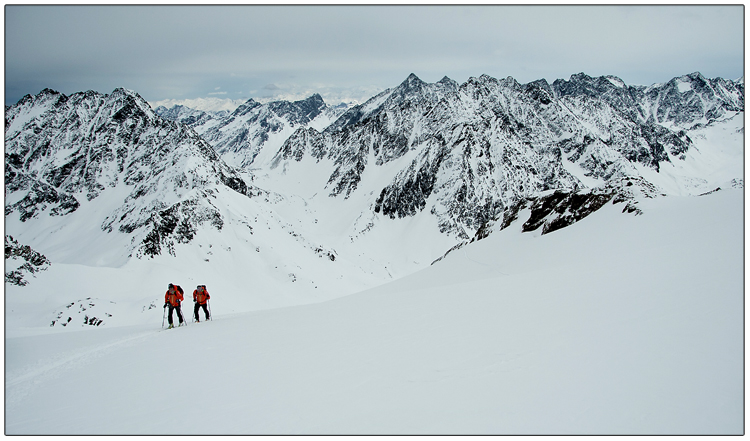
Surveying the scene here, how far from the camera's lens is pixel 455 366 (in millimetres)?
5809

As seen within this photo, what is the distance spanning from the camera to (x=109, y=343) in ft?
35.9

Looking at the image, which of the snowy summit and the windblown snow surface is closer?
the windblown snow surface

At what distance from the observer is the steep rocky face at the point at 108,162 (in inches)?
2874

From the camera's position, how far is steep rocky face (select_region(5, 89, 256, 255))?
73.0m

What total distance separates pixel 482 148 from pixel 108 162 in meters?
Answer: 114

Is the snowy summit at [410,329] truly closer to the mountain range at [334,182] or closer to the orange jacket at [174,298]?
the mountain range at [334,182]

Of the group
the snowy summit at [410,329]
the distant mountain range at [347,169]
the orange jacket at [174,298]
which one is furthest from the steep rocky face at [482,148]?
the orange jacket at [174,298]

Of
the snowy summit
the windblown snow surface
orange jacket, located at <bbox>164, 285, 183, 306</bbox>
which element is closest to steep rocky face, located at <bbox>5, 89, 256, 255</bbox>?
the snowy summit

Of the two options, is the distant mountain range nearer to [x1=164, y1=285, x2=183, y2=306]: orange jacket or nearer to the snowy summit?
the snowy summit

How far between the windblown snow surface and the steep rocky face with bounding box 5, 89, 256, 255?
55948 mm

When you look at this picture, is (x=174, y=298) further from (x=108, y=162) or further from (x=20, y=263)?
(x=108, y=162)

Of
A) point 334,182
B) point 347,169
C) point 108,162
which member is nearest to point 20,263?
point 108,162

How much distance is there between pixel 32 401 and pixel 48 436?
5.95ft

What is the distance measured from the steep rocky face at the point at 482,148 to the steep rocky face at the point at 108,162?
55.5m
